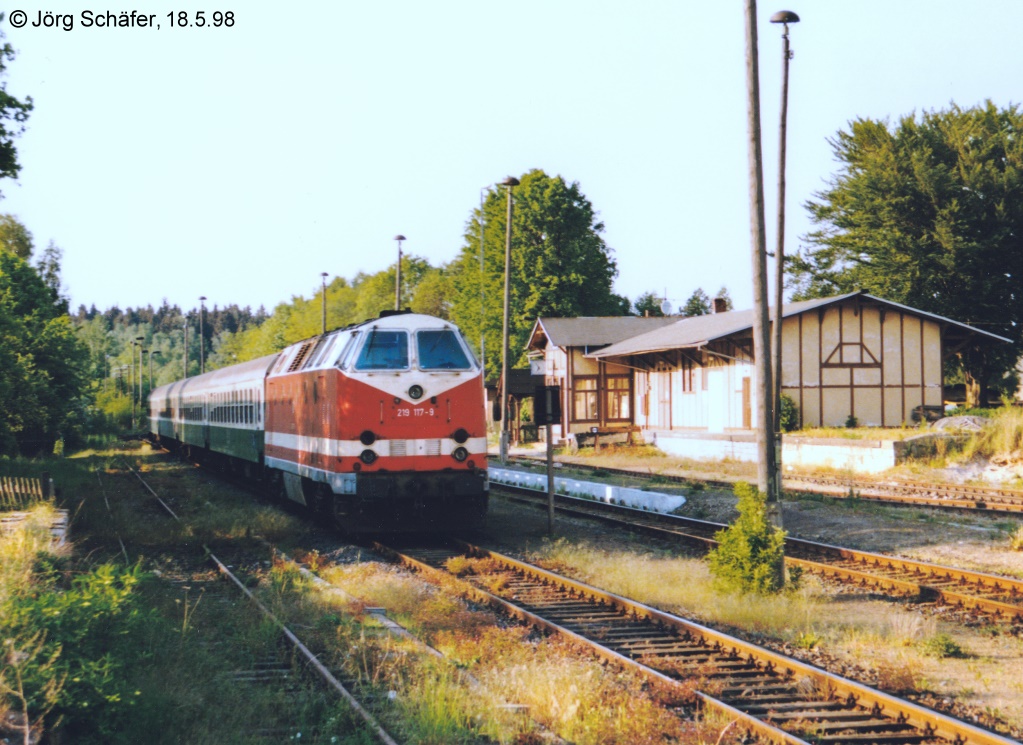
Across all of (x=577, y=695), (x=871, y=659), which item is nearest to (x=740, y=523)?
(x=871, y=659)

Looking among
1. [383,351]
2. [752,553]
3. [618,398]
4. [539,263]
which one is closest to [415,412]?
A: [383,351]

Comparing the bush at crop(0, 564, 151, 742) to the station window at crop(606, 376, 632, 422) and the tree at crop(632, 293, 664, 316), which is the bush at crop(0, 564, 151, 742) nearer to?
the station window at crop(606, 376, 632, 422)

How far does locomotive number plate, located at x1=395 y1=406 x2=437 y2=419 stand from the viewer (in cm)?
1420

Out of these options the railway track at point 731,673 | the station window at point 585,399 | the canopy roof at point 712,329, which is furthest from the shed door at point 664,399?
the railway track at point 731,673

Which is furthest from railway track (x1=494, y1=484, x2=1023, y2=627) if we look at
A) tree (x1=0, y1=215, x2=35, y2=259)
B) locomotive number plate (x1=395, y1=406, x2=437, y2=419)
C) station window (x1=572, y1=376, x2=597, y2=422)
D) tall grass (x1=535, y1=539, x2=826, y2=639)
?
tree (x1=0, y1=215, x2=35, y2=259)

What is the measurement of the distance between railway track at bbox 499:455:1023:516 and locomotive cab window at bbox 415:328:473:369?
27.1 ft

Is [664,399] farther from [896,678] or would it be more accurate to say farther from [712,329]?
[896,678]

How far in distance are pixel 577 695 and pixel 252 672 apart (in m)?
2.66

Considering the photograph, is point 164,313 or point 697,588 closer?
point 697,588

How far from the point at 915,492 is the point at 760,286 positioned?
1053 centimetres

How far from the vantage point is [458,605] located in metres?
9.99

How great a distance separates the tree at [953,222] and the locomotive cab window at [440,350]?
30150 millimetres

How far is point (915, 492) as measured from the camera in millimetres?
19578

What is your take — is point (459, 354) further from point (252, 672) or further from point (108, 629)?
point (108, 629)
